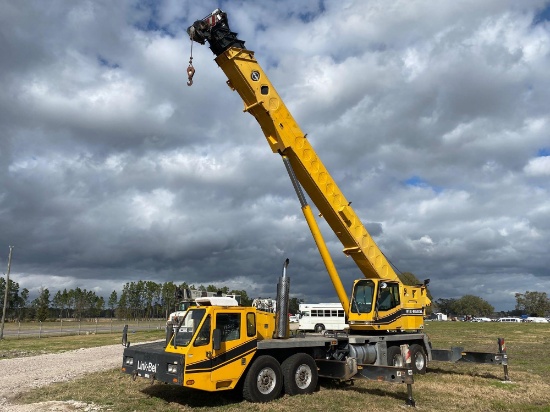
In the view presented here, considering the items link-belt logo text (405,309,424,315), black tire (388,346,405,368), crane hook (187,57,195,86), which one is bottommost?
black tire (388,346,405,368)

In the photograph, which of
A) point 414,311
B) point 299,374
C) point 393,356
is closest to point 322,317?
point 414,311

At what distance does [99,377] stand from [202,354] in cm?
635

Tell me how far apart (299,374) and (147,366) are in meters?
3.70

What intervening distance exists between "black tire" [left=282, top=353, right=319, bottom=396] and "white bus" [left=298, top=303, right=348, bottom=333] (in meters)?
29.5

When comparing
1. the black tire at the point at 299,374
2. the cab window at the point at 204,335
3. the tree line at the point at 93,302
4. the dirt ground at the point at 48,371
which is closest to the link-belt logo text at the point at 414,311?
the black tire at the point at 299,374

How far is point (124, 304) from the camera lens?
99.1 m

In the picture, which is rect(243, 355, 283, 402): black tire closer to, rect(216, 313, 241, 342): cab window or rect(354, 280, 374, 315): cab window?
rect(216, 313, 241, 342): cab window

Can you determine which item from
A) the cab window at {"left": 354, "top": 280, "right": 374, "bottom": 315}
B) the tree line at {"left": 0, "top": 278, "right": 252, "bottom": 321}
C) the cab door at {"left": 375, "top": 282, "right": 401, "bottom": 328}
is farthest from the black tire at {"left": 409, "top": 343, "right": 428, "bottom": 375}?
the tree line at {"left": 0, "top": 278, "right": 252, "bottom": 321}

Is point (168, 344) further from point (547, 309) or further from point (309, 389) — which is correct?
point (547, 309)

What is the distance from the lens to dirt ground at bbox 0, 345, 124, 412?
10402 mm

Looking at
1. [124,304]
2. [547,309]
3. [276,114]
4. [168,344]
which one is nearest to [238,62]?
[276,114]

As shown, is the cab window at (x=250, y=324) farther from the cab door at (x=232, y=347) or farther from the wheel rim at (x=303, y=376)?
the wheel rim at (x=303, y=376)

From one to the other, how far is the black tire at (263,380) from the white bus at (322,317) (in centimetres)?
3048

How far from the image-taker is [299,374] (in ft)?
38.4
